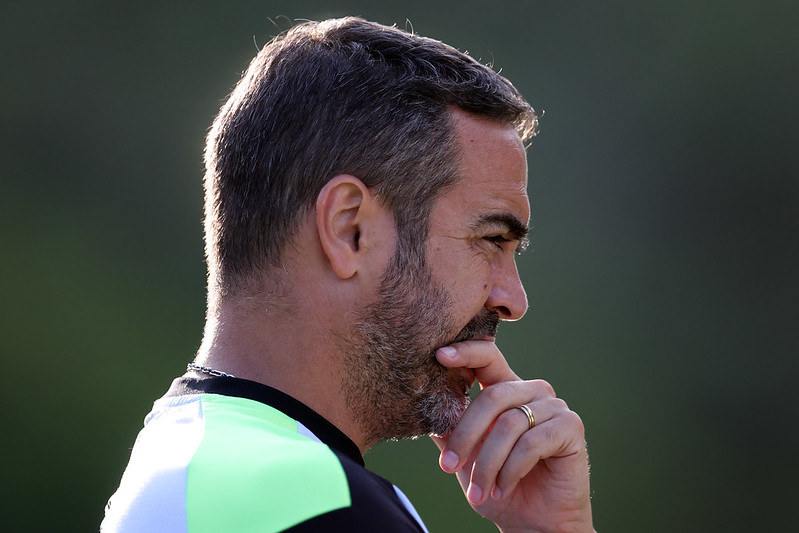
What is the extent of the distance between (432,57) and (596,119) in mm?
4596

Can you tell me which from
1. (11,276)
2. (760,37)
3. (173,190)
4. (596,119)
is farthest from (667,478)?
(11,276)

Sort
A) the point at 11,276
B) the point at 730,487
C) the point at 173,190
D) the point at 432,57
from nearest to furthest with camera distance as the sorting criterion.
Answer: the point at 432,57, the point at 11,276, the point at 173,190, the point at 730,487

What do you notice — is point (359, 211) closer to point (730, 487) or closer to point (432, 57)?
point (432, 57)

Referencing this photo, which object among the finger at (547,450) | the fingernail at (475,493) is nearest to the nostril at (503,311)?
the finger at (547,450)

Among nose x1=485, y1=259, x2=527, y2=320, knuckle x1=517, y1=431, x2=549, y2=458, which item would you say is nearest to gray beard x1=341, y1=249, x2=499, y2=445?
nose x1=485, y1=259, x2=527, y2=320

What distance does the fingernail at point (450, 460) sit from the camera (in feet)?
5.81

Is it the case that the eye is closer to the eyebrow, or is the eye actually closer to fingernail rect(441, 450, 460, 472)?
the eyebrow

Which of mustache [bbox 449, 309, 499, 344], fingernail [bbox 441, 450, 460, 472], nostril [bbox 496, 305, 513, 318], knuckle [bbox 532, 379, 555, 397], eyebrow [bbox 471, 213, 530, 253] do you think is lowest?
fingernail [bbox 441, 450, 460, 472]

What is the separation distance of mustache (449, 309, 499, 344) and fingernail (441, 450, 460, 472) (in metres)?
0.24

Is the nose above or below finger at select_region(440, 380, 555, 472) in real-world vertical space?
above

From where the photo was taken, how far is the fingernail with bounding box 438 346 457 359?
1.67 metres

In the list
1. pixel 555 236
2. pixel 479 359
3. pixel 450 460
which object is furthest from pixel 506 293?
pixel 555 236

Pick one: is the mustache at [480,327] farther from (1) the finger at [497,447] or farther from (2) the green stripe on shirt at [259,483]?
(2) the green stripe on shirt at [259,483]

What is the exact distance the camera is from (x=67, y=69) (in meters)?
5.62
